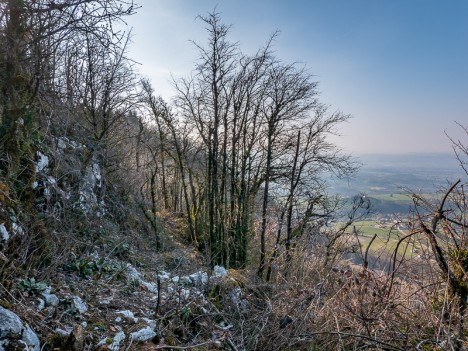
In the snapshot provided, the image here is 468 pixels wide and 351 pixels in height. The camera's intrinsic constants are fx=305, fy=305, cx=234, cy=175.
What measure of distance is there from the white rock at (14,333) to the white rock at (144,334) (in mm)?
888

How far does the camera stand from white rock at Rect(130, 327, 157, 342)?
10.1ft

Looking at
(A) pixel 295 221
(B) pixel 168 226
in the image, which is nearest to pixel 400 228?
(A) pixel 295 221

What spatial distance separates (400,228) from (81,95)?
881 centimetres

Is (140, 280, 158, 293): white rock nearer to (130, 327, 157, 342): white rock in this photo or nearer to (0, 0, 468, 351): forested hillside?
(0, 0, 468, 351): forested hillside

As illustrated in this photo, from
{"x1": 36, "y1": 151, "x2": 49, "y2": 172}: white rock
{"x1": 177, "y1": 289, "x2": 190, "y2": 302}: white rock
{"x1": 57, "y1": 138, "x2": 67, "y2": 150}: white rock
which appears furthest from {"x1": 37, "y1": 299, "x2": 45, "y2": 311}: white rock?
{"x1": 57, "y1": 138, "x2": 67, "y2": 150}: white rock

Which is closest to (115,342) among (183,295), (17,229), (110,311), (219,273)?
(110,311)

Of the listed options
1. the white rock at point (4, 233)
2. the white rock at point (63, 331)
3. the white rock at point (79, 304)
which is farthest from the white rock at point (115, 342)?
the white rock at point (4, 233)

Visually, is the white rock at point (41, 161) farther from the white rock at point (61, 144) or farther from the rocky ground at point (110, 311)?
the rocky ground at point (110, 311)

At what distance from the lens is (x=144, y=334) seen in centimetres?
316

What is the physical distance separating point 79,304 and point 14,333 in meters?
1.11

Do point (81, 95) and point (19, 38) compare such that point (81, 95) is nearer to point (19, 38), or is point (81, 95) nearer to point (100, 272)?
point (19, 38)

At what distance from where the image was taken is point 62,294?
11.2 feet

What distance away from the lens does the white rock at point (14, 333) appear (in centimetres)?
218

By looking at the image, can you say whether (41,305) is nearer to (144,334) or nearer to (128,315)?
(128,315)
